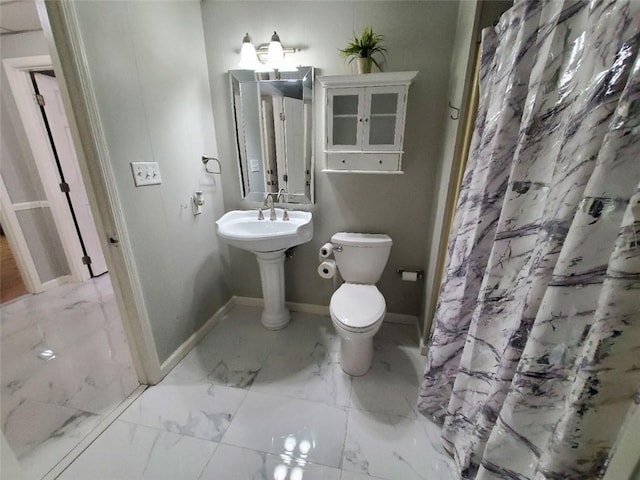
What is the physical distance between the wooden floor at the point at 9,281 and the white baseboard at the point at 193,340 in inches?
77.5

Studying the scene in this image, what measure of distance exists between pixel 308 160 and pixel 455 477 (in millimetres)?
1823

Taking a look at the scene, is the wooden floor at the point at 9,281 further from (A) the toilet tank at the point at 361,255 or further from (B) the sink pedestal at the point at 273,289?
(A) the toilet tank at the point at 361,255

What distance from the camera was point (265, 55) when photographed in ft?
5.34

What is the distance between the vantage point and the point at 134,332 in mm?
1361

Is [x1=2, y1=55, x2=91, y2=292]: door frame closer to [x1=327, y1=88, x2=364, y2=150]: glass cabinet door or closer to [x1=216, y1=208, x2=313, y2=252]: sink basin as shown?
[x1=216, y1=208, x2=313, y2=252]: sink basin

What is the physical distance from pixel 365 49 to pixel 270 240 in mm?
1210

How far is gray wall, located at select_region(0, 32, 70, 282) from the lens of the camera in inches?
81.6

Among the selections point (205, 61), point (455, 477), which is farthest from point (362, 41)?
point (455, 477)

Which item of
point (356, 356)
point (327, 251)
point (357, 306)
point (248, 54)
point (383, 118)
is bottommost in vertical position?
point (356, 356)

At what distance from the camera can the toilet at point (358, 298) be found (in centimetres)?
137

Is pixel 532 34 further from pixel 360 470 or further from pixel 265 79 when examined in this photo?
pixel 360 470

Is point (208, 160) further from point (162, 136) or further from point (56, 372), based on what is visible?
point (56, 372)

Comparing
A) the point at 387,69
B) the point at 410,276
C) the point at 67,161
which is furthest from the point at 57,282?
the point at 387,69

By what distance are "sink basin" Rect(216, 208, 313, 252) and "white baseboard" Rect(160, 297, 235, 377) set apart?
735 mm
